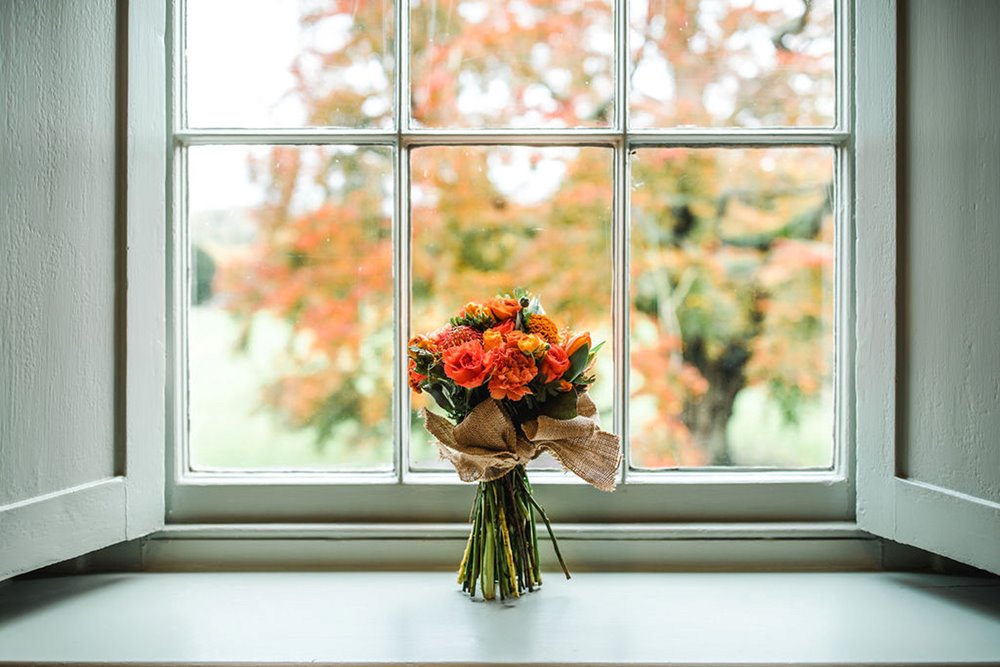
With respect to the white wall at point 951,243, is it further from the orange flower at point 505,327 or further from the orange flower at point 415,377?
the orange flower at point 415,377

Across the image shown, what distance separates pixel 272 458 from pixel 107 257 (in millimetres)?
453

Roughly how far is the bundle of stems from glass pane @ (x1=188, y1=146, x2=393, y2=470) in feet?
0.94

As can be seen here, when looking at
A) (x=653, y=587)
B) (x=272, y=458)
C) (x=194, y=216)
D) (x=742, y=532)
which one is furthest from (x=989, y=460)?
(x=194, y=216)

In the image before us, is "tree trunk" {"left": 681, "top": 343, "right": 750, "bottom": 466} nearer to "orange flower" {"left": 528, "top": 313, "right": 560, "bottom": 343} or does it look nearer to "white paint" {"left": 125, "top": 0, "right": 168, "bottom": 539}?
"orange flower" {"left": 528, "top": 313, "right": 560, "bottom": 343}

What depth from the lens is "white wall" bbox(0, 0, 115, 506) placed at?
1170mm

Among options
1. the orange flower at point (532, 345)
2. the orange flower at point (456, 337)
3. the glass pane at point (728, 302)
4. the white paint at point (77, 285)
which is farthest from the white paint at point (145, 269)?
the glass pane at point (728, 302)

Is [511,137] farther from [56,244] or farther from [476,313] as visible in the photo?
[56,244]

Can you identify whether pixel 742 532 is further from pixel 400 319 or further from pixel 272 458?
pixel 272 458

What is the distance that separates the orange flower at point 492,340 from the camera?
1237 millimetres

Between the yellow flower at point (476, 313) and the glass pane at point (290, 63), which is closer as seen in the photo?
the yellow flower at point (476, 313)

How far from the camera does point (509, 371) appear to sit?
123 centimetres

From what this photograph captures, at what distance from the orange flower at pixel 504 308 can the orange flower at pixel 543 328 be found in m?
0.03

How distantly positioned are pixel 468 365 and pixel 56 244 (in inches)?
24.1

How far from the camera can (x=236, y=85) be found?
1559mm
